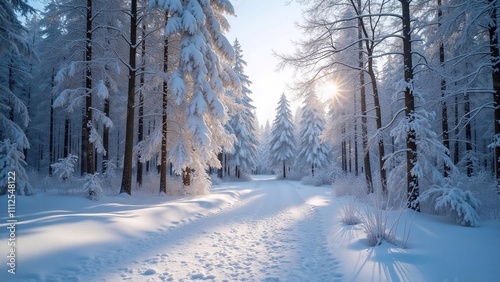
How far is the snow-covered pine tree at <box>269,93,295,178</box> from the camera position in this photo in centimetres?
3684

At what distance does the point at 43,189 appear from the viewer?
10.6 m

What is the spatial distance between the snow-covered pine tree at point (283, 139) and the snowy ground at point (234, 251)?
97.9ft

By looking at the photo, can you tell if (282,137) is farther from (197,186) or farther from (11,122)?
(11,122)

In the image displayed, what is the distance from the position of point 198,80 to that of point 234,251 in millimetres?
8556

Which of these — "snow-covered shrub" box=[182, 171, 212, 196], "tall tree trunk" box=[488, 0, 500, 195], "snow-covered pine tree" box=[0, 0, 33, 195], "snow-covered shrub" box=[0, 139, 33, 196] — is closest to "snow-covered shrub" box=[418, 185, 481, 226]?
"tall tree trunk" box=[488, 0, 500, 195]

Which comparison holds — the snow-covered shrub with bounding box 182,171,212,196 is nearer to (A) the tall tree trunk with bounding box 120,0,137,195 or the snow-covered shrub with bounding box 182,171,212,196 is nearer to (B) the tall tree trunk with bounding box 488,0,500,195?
(A) the tall tree trunk with bounding box 120,0,137,195

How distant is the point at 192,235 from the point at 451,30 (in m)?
11.1

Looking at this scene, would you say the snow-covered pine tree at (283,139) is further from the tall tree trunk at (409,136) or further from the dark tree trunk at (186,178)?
the tall tree trunk at (409,136)

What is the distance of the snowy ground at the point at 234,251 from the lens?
11.4 ft

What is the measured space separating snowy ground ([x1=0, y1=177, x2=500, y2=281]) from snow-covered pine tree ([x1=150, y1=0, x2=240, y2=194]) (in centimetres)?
469

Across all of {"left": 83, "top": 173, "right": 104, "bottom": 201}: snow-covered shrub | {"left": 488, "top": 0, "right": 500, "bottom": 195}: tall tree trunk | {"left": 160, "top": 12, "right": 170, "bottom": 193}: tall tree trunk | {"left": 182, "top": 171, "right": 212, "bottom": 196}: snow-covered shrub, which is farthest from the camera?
{"left": 182, "top": 171, "right": 212, "bottom": 196}: snow-covered shrub

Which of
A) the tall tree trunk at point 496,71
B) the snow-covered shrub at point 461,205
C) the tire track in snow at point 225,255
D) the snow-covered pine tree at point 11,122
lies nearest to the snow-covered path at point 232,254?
the tire track in snow at point 225,255

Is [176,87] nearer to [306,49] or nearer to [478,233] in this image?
[306,49]

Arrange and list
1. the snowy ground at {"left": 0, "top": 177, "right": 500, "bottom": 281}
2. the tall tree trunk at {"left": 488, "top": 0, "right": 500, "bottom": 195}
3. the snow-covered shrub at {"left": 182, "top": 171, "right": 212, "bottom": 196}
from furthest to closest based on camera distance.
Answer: the snow-covered shrub at {"left": 182, "top": 171, "right": 212, "bottom": 196} < the tall tree trunk at {"left": 488, "top": 0, "right": 500, "bottom": 195} < the snowy ground at {"left": 0, "top": 177, "right": 500, "bottom": 281}
